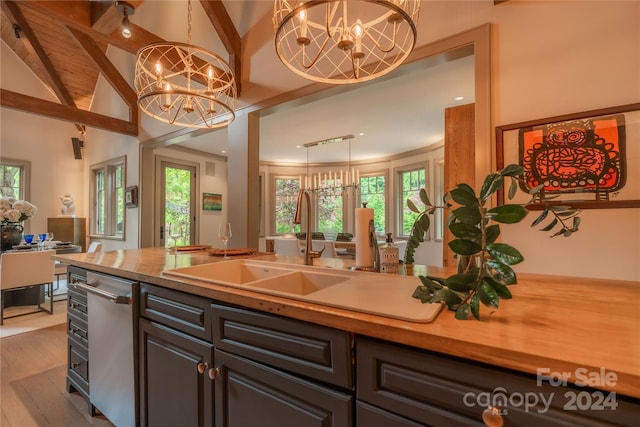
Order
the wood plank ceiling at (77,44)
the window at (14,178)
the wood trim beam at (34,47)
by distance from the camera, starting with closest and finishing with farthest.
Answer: the wood plank ceiling at (77,44), the wood trim beam at (34,47), the window at (14,178)

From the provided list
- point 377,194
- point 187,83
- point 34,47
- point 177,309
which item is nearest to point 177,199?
point 187,83

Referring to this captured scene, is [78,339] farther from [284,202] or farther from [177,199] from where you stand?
[284,202]

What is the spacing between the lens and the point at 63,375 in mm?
2299

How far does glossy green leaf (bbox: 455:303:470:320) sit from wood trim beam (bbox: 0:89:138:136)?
5344 millimetres

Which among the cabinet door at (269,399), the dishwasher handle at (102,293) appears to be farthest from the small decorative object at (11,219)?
the cabinet door at (269,399)

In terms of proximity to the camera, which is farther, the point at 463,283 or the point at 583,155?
the point at 583,155

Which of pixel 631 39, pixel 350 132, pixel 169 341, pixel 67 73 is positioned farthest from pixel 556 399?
pixel 67 73

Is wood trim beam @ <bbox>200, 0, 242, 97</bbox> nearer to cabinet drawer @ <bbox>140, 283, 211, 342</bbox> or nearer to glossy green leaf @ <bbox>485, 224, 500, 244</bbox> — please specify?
cabinet drawer @ <bbox>140, 283, 211, 342</bbox>

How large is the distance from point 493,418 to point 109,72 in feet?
18.9

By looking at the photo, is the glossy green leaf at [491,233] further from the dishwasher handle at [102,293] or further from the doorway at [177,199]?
the doorway at [177,199]

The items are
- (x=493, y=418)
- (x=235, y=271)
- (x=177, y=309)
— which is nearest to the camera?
(x=493, y=418)

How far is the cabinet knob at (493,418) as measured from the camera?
0.60 m

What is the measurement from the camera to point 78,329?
1911 mm

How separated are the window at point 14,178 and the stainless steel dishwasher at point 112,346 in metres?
5.57
